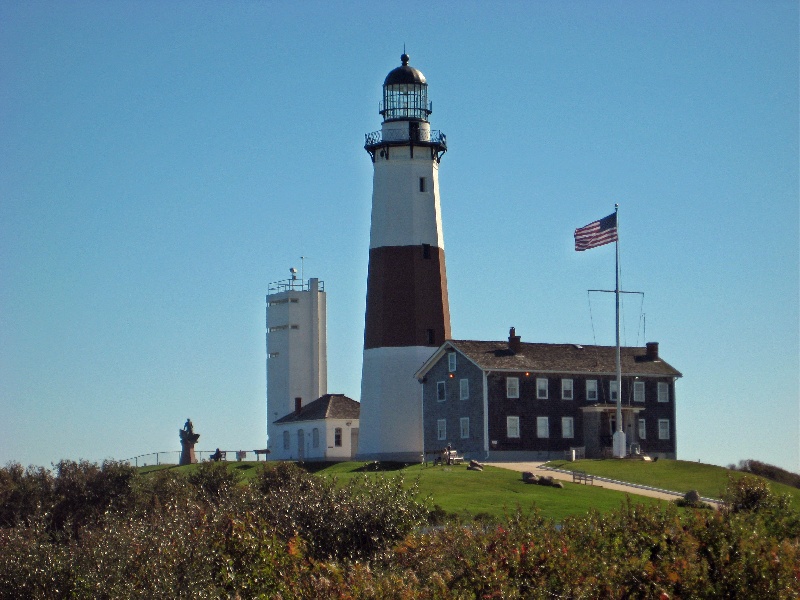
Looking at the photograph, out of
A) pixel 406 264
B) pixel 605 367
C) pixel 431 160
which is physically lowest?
pixel 605 367

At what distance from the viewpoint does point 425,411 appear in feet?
214

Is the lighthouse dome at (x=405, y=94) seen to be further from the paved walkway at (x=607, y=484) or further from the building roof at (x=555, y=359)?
the paved walkway at (x=607, y=484)

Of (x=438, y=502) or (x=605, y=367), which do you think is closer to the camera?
(x=438, y=502)

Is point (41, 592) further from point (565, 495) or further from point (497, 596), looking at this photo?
point (565, 495)

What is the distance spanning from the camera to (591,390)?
65.1 metres

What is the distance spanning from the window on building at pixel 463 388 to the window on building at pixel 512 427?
225cm

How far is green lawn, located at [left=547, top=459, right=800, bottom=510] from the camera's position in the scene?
51.7 m

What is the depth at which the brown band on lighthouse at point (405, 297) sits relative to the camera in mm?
63219

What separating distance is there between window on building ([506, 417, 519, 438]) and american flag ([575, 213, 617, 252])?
926cm

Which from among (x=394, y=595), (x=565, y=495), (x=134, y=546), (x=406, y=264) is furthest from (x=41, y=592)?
(x=406, y=264)

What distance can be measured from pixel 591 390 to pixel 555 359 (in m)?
2.26

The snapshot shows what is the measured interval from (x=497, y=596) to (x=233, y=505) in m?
13.6

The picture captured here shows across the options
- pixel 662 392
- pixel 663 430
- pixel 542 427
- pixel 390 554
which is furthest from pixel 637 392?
pixel 390 554

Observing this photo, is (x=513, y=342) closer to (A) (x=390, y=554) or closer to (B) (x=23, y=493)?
(B) (x=23, y=493)
